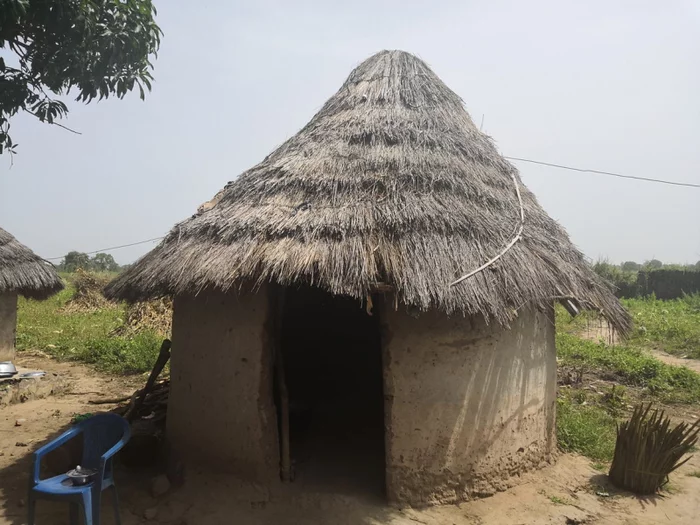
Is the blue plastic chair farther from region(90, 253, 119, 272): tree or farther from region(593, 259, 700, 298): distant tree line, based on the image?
region(90, 253, 119, 272): tree

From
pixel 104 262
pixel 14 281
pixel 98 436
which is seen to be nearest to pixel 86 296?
pixel 14 281

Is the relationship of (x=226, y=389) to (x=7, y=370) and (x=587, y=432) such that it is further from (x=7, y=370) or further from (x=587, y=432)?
(x=7, y=370)

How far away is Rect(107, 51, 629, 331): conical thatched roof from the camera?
3928 mm

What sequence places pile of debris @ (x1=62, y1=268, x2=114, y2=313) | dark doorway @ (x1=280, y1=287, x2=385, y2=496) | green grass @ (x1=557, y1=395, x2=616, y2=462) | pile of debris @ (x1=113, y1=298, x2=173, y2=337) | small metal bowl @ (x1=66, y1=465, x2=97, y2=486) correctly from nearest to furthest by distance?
1. small metal bowl @ (x1=66, y1=465, x2=97, y2=486)
2. green grass @ (x1=557, y1=395, x2=616, y2=462)
3. dark doorway @ (x1=280, y1=287, x2=385, y2=496)
4. pile of debris @ (x1=113, y1=298, x2=173, y2=337)
5. pile of debris @ (x1=62, y1=268, x2=114, y2=313)

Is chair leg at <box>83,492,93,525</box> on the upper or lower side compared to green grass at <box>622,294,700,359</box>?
lower

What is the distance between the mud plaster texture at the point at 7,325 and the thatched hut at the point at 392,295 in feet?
14.9

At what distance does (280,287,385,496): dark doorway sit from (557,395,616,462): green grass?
1970 mm

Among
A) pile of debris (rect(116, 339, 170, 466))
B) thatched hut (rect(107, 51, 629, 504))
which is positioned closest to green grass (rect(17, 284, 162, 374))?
pile of debris (rect(116, 339, 170, 466))

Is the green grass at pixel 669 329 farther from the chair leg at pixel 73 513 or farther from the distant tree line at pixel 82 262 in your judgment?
the distant tree line at pixel 82 262

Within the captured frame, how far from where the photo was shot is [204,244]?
4.53m

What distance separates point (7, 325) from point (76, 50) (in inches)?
229

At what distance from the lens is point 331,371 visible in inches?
304

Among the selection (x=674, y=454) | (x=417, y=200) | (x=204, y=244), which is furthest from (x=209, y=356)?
(x=674, y=454)

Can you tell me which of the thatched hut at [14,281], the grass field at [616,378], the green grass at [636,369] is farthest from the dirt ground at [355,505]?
the thatched hut at [14,281]
